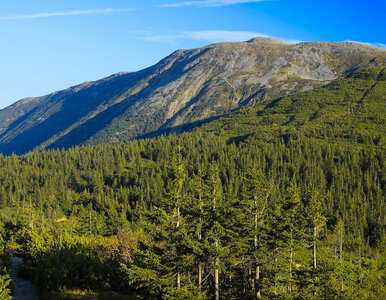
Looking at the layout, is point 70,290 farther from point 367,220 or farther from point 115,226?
point 367,220

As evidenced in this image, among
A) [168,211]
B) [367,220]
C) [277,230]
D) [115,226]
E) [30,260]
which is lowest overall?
[367,220]

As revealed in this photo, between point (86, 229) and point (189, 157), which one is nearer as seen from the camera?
point (86, 229)

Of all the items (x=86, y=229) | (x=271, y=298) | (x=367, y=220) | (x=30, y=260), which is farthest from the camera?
(x=367, y=220)

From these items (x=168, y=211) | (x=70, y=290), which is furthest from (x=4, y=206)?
(x=168, y=211)

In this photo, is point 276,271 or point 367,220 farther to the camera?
point 367,220

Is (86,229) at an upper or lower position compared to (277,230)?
lower

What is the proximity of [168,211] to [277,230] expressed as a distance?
38.3 ft

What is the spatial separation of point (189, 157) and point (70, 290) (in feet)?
535

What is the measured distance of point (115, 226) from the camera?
96125 millimetres

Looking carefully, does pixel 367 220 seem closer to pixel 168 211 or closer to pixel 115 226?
pixel 115 226

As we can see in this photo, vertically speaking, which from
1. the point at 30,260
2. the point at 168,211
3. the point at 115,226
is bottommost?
the point at 115,226

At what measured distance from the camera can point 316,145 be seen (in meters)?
198

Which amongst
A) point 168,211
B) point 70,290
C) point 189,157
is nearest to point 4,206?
point 189,157

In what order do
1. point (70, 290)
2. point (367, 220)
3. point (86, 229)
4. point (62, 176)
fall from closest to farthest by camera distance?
point (70, 290)
point (86, 229)
point (367, 220)
point (62, 176)
